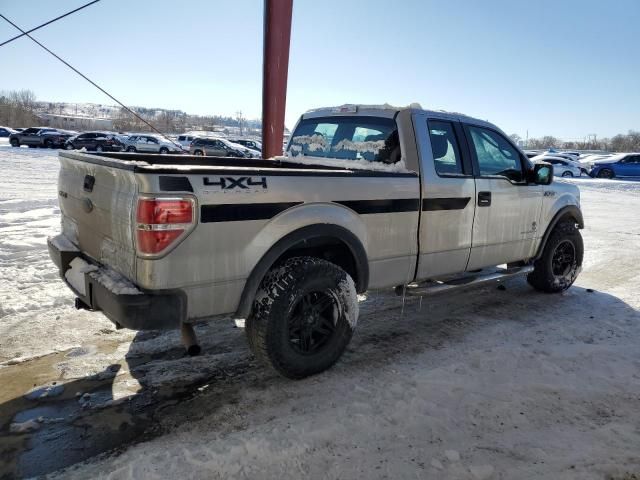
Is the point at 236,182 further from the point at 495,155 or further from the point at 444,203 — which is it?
the point at 495,155

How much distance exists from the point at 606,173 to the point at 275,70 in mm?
28376

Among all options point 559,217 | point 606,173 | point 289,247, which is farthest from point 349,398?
point 606,173

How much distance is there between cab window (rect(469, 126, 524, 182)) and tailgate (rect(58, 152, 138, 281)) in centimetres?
320

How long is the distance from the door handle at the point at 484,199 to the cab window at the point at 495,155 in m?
0.21

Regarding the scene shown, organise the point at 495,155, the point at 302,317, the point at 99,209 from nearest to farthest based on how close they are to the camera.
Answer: the point at 99,209 < the point at 302,317 < the point at 495,155

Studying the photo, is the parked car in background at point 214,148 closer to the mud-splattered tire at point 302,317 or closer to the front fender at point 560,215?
the front fender at point 560,215

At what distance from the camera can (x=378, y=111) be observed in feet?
14.1

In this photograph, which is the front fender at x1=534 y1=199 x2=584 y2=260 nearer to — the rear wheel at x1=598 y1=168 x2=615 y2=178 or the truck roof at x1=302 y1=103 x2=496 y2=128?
the truck roof at x1=302 y1=103 x2=496 y2=128

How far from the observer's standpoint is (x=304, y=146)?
5.04 m

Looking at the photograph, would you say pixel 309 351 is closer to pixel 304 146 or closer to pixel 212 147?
pixel 304 146

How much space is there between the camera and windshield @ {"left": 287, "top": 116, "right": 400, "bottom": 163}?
4164 millimetres

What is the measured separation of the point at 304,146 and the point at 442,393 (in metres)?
2.83

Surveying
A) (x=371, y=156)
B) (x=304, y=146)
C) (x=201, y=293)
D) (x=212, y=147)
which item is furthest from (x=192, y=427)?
(x=212, y=147)

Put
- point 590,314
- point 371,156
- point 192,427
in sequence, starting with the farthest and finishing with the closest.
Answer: point 590,314 < point 371,156 < point 192,427
